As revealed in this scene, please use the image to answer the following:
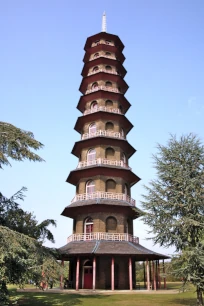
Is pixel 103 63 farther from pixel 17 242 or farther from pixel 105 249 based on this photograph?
pixel 17 242

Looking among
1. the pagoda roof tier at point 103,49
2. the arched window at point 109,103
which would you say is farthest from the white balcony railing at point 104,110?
the pagoda roof tier at point 103,49

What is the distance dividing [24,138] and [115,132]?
48.2 ft

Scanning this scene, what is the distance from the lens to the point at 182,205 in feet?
48.3

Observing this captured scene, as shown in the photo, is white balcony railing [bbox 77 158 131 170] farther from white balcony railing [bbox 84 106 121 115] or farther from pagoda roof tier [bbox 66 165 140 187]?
white balcony railing [bbox 84 106 121 115]

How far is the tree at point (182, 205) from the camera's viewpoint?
44.3ft

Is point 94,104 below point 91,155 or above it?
above

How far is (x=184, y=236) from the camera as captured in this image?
47.9 ft

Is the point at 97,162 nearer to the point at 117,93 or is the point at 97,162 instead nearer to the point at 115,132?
the point at 115,132

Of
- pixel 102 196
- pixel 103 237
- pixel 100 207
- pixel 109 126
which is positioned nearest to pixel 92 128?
pixel 109 126

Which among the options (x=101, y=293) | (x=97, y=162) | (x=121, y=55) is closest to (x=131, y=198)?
(x=97, y=162)

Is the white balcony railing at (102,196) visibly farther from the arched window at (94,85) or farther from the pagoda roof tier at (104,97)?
the arched window at (94,85)

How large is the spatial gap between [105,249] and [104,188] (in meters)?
5.82

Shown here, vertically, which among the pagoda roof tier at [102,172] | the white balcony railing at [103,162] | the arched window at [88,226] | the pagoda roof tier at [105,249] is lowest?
the pagoda roof tier at [105,249]

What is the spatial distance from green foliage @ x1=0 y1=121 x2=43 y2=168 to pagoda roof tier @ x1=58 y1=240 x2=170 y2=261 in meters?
9.83
